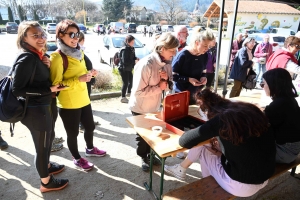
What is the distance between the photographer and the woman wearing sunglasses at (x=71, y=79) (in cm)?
206

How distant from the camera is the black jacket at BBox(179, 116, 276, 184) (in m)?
1.55

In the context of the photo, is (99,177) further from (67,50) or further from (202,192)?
(67,50)

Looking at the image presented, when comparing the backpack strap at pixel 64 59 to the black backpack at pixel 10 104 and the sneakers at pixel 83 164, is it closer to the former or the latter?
the black backpack at pixel 10 104

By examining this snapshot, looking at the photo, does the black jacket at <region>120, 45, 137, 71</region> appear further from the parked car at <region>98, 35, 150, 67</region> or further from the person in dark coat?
the parked car at <region>98, 35, 150, 67</region>

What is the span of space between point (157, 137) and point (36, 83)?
3.87ft

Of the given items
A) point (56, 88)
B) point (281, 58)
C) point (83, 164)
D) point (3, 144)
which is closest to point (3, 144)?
point (3, 144)

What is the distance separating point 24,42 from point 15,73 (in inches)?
11.3

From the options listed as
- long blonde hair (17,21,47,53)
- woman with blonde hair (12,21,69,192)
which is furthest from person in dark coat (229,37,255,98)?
long blonde hair (17,21,47,53)

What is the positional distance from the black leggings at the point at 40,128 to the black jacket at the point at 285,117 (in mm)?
2039

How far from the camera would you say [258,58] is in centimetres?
681

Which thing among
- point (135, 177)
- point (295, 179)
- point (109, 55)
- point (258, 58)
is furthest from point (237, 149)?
point (109, 55)

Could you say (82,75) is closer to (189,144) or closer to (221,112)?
(189,144)

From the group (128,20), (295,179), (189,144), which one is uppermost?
(128,20)

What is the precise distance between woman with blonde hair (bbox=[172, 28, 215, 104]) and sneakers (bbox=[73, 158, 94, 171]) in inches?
62.5
